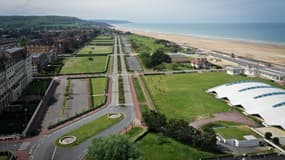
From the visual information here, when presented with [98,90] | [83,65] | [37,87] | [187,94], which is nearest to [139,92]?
[98,90]

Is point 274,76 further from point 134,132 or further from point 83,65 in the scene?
point 83,65

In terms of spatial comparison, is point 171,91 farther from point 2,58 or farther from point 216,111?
point 2,58

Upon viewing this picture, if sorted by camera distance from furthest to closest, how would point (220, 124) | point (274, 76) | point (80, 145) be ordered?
point (274, 76)
point (220, 124)
point (80, 145)

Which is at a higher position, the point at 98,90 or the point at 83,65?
the point at 83,65

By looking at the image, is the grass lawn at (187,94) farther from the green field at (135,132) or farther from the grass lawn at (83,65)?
the grass lawn at (83,65)

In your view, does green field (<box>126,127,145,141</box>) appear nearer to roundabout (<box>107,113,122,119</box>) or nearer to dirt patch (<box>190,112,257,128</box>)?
roundabout (<box>107,113,122,119</box>)
